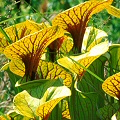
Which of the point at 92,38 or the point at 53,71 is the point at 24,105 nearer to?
the point at 53,71

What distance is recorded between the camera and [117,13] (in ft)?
3.00

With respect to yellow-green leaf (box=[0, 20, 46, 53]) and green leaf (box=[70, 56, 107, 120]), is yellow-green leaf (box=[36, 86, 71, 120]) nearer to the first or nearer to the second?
green leaf (box=[70, 56, 107, 120])

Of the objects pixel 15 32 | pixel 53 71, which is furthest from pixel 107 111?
pixel 15 32

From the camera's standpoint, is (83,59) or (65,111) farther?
(65,111)

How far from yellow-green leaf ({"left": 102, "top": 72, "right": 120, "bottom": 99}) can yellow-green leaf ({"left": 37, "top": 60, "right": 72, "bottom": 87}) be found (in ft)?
0.41

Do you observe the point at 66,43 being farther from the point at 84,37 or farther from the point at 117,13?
the point at 117,13

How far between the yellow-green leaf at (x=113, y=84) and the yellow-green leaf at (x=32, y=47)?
0.49ft

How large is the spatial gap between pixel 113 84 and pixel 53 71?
0.54 feet

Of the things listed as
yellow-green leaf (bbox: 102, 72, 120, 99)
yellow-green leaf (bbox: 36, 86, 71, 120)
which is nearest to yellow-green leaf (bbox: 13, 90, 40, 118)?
yellow-green leaf (bbox: 36, 86, 71, 120)

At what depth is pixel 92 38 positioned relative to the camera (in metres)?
0.99

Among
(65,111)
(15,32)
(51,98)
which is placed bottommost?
(65,111)

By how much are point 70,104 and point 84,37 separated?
0.19m

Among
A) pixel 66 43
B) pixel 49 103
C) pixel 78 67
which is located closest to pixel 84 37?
pixel 66 43

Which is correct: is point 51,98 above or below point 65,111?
above
